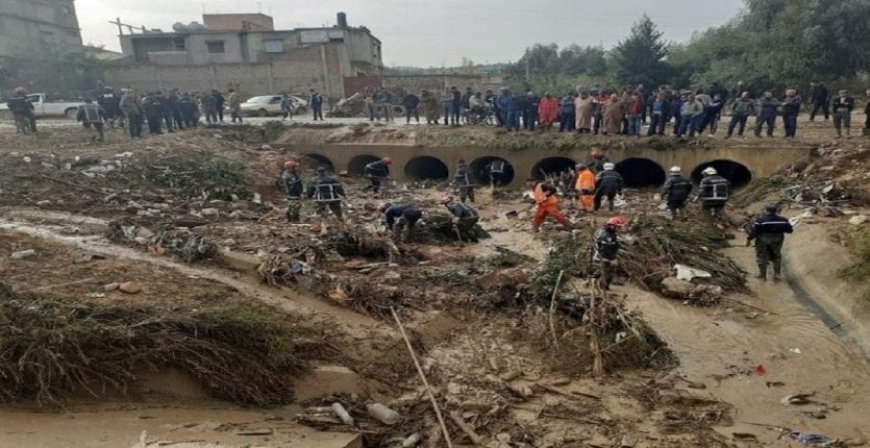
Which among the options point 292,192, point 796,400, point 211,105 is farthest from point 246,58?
point 796,400

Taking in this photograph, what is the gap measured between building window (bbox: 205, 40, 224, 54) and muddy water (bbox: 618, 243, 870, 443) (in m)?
32.8

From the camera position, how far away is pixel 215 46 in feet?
115

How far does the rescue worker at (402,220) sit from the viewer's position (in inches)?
430

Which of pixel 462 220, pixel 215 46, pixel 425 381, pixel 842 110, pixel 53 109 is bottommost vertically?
pixel 425 381

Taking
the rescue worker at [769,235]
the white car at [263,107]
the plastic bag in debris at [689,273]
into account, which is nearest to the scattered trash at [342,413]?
the plastic bag in debris at [689,273]

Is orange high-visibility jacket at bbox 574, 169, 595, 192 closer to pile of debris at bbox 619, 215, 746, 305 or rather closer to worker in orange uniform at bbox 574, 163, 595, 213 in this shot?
worker in orange uniform at bbox 574, 163, 595, 213

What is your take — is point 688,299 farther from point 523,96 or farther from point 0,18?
point 0,18

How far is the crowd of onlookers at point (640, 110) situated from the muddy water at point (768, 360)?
7.86 meters

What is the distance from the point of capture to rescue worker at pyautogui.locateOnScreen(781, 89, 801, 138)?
1434 cm

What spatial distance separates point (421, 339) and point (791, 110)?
492 inches

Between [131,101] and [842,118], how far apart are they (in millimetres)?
19821

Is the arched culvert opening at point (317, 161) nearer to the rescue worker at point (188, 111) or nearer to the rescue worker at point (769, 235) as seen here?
the rescue worker at point (188, 111)

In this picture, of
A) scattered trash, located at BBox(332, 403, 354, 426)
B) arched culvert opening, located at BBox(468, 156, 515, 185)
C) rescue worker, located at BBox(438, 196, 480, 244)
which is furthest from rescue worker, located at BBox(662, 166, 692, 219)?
scattered trash, located at BBox(332, 403, 354, 426)

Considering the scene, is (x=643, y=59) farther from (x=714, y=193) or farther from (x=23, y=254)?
(x=23, y=254)
